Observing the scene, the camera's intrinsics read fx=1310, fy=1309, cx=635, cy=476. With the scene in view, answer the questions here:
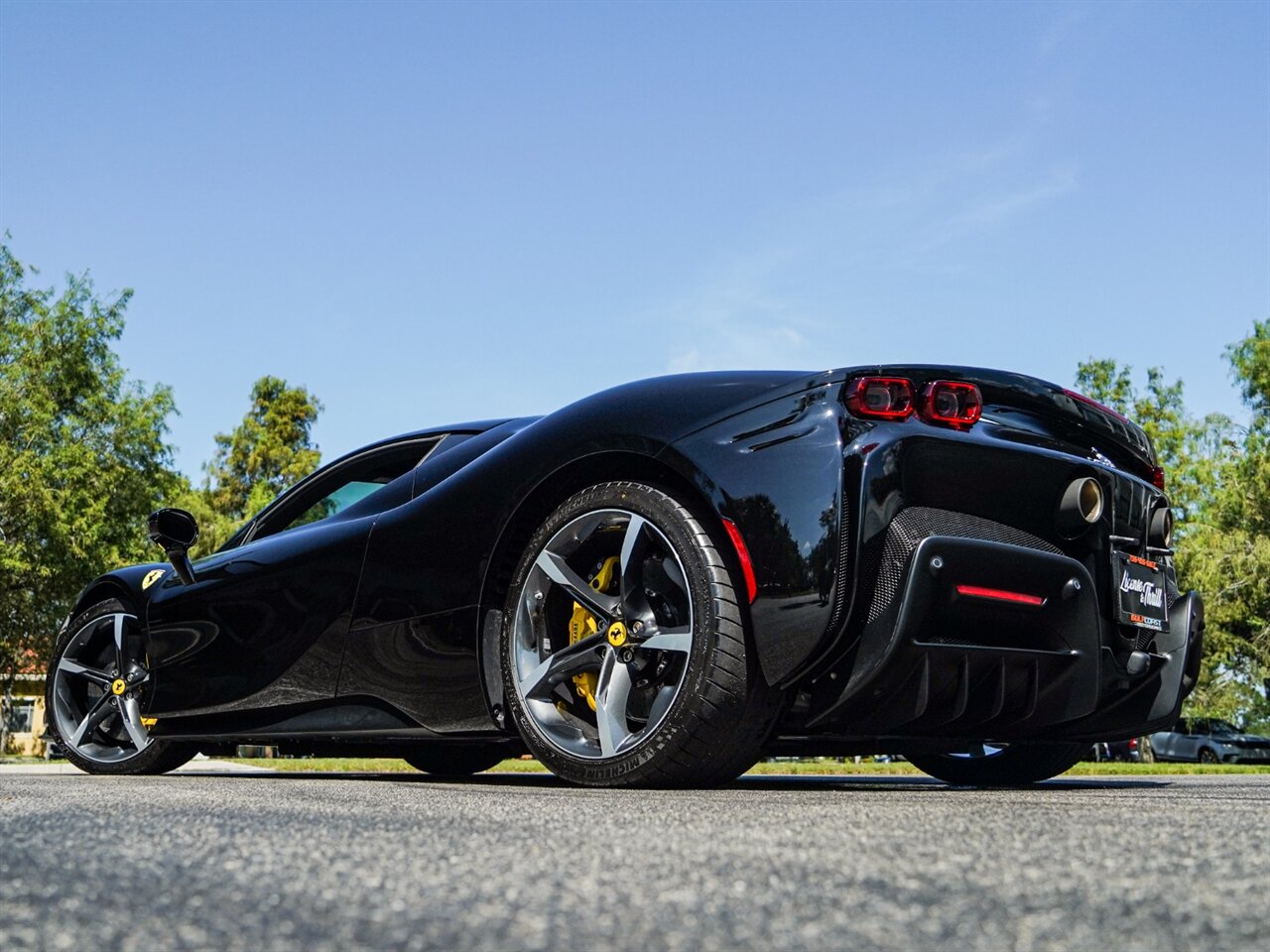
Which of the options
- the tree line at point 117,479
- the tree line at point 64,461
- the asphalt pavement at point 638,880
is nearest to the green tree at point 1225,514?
the tree line at point 117,479

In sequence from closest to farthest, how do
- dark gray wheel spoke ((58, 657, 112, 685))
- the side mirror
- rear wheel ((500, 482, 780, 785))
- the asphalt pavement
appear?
the asphalt pavement
rear wheel ((500, 482, 780, 785))
the side mirror
dark gray wheel spoke ((58, 657, 112, 685))

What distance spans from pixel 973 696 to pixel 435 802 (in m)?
1.52

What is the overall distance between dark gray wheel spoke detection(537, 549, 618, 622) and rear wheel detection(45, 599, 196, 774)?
9.37ft

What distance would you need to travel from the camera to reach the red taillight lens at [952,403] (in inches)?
142

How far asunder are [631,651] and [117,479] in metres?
26.2

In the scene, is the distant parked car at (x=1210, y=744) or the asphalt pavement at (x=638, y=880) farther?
the distant parked car at (x=1210, y=744)

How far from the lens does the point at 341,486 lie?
5.52m

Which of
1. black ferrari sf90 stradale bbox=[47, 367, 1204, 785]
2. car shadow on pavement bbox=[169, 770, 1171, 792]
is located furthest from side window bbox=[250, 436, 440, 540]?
car shadow on pavement bbox=[169, 770, 1171, 792]

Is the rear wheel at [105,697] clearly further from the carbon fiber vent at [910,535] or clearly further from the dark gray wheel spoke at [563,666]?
the carbon fiber vent at [910,535]

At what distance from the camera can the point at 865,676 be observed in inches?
130

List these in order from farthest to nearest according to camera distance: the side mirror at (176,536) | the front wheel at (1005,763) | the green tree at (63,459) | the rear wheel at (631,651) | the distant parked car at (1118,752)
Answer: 1. the distant parked car at (1118,752)
2. the green tree at (63,459)
3. the side mirror at (176,536)
4. the front wheel at (1005,763)
5. the rear wheel at (631,651)

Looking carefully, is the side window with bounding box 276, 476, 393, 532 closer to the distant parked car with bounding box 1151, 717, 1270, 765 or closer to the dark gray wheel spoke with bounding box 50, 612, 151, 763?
the dark gray wheel spoke with bounding box 50, 612, 151, 763

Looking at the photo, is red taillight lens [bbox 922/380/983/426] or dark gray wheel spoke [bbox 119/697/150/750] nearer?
red taillight lens [bbox 922/380/983/426]

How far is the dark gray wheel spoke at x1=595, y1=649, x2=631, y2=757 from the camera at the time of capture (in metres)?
3.60
